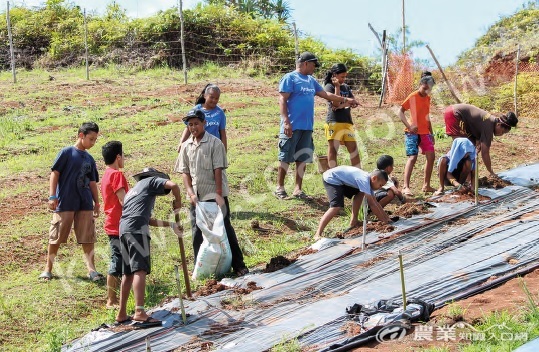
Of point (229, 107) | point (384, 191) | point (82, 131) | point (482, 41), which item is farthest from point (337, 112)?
point (482, 41)

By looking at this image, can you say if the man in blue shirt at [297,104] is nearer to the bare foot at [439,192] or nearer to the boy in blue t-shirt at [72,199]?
the bare foot at [439,192]

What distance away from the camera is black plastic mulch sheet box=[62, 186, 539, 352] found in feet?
20.2

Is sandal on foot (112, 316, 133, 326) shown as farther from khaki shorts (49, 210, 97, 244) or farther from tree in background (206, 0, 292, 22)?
tree in background (206, 0, 292, 22)

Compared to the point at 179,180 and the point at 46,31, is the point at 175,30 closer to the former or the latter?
the point at 46,31

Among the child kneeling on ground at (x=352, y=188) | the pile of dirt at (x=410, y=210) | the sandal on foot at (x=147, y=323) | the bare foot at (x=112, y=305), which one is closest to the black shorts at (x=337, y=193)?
the child kneeling on ground at (x=352, y=188)

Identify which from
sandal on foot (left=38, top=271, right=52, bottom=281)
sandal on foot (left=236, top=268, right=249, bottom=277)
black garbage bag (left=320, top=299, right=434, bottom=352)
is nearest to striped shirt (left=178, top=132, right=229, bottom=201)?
sandal on foot (left=236, top=268, right=249, bottom=277)

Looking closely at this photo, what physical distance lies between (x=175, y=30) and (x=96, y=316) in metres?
13.9

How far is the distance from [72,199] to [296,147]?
3.06m

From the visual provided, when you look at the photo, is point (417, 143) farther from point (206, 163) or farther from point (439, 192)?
point (206, 163)

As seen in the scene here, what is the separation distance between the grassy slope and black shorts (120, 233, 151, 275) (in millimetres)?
662

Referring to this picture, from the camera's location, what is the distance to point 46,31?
2208 cm

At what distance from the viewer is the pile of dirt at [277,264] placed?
7.57 metres

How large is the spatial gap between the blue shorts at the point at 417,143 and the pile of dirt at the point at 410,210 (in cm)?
100

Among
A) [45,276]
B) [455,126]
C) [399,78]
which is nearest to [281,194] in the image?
[455,126]
